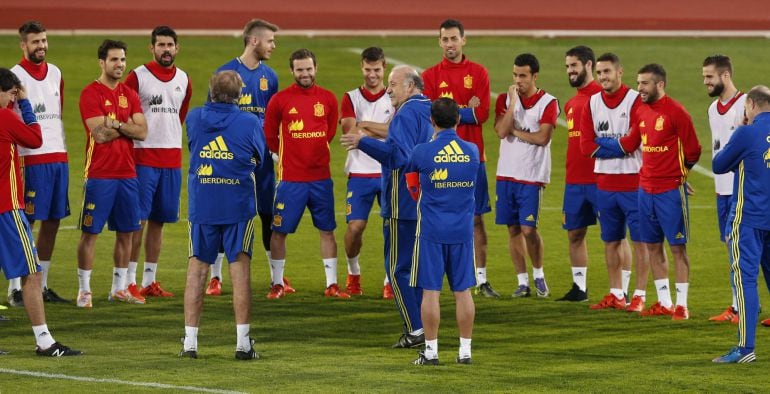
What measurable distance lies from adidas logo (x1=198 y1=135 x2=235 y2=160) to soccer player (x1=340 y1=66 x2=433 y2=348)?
1007mm

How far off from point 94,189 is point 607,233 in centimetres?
483

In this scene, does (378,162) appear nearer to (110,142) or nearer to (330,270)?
(330,270)

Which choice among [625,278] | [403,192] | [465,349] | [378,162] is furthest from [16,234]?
[625,278]

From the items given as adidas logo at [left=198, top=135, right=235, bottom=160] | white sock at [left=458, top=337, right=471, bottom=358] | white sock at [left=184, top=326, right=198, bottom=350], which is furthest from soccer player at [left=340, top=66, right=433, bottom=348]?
white sock at [left=184, top=326, right=198, bottom=350]

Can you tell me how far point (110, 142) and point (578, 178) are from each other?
4463 mm

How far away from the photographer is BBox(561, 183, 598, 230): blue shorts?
13.6m

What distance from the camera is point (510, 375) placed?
992 centimetres

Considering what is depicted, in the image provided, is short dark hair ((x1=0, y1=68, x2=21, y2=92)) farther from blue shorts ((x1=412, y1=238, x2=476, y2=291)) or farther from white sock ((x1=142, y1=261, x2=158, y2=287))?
white sock ((x1=142, y1=261, x2=158, y2=287))

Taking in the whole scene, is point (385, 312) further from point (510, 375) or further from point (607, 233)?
point (510, 375)

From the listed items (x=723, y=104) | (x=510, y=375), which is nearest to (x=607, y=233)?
(x=723, y=104)

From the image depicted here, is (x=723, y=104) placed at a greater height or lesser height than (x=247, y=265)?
greater

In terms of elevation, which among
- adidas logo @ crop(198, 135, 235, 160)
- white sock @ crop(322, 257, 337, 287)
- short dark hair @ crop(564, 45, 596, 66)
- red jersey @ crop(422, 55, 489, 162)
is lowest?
white sock @ crop(322, 257, 337, 287)

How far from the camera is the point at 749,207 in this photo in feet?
34.9

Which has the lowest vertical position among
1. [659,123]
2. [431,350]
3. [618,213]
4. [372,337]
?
[372,337]
